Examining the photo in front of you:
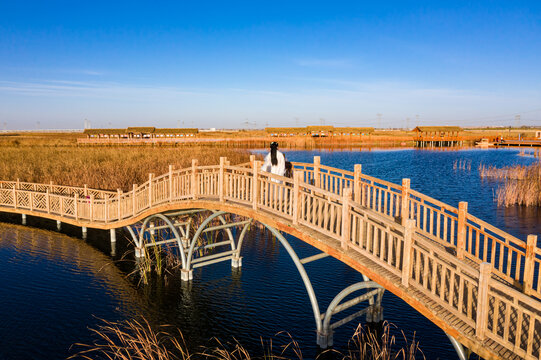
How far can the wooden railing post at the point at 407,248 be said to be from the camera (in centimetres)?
720

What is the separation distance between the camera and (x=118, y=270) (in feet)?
57.0

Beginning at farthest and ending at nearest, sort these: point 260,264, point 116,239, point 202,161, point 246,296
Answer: point 202,161, point 116,239, point 260,264, point 246,296

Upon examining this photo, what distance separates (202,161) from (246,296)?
2116cm

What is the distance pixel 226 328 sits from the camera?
12625 millimetres

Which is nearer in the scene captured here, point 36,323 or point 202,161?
point 36,323

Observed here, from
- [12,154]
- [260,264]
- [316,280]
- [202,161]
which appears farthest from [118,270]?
[12,154]

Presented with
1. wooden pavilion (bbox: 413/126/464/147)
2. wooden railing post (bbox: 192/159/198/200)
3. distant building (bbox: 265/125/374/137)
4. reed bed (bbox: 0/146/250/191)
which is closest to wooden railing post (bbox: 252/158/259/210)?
wooden railing post (bbox: 192/159/198/200)

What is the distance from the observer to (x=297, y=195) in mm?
9516

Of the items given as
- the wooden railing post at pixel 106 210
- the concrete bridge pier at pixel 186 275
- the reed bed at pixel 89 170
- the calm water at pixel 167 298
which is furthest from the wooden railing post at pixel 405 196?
the reed bed at pixel 89 170

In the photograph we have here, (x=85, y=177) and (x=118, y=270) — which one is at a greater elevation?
(x=85, y=177)

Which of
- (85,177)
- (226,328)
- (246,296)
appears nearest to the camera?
(226,328)

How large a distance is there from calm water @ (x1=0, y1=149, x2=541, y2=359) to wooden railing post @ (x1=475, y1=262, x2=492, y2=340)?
16.9 feet

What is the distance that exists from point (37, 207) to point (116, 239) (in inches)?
206

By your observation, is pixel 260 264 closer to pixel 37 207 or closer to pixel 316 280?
pixel 316 280
